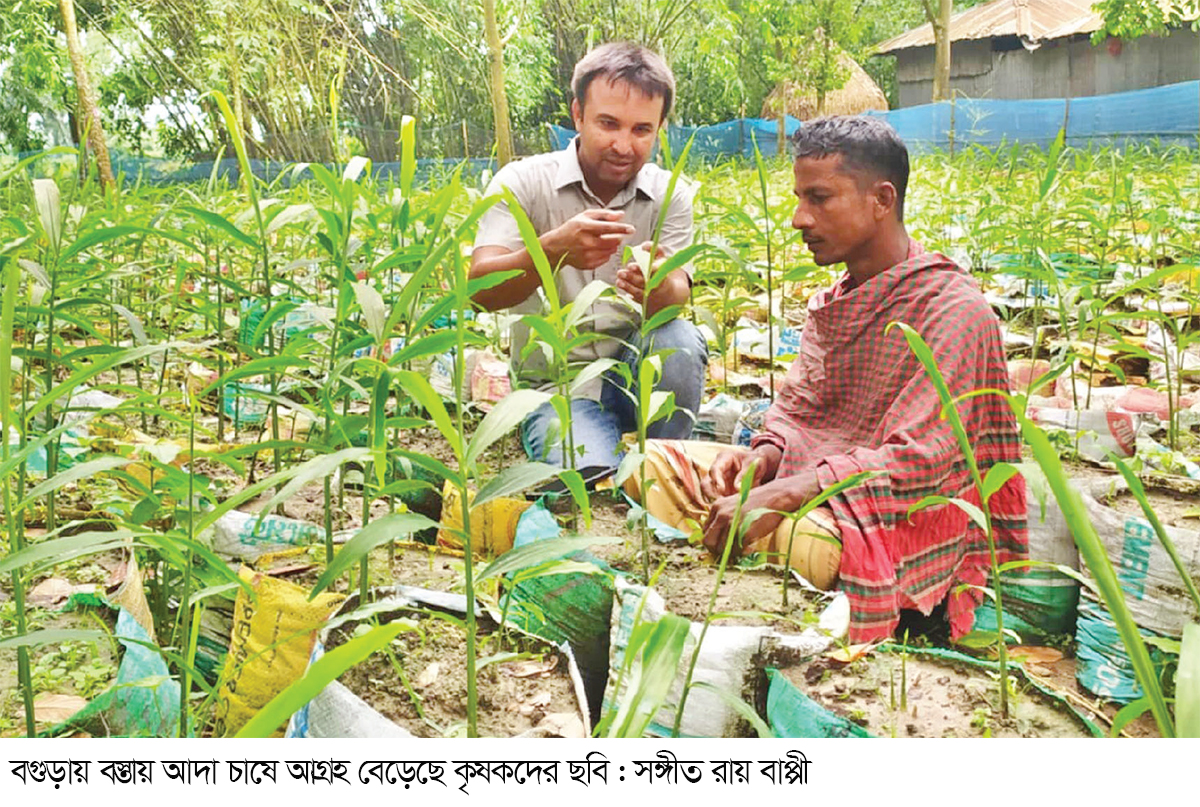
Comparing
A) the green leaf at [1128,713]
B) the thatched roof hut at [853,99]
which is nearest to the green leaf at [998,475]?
the green leaf at [1128,713]

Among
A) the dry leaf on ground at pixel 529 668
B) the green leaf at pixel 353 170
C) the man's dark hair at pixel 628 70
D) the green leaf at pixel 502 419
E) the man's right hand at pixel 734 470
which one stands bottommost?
the man's right hand at pixel 734 470

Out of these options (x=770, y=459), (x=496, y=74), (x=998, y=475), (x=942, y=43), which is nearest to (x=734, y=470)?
(x=770, y=459)

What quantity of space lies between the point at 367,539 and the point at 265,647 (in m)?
0.36

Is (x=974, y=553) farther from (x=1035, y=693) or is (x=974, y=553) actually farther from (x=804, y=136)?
(x=804, y=136)

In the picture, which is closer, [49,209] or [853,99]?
[49,209]

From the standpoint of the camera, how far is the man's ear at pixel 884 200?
4.16 feet

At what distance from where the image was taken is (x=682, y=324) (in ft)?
5.61

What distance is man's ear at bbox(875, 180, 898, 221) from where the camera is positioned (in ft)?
4.16

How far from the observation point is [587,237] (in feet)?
4.25

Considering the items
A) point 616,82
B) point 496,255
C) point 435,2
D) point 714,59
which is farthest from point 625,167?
point 714,59

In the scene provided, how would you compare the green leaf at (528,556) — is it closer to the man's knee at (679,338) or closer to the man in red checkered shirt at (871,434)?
the man in red checkered shirt at (871,434)

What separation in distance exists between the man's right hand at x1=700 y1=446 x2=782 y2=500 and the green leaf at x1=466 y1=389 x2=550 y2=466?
2.56ft

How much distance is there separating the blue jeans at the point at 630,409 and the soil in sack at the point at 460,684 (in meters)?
0.67

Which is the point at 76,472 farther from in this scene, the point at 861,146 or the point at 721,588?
the point at 861,146
